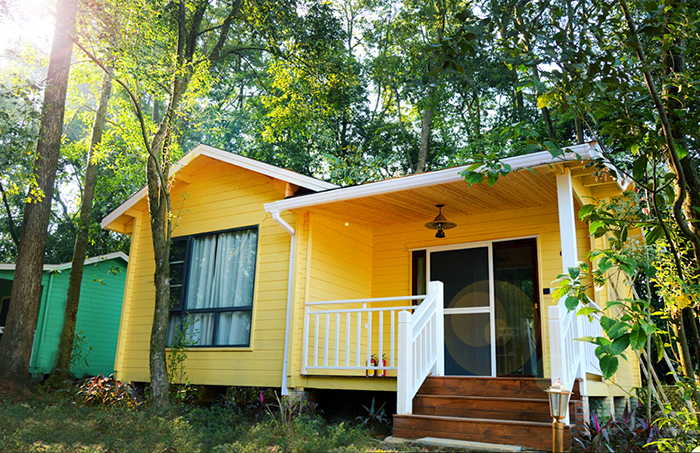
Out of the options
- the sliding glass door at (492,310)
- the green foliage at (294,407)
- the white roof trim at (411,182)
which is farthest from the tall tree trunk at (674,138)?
the green foliage at (294,407)

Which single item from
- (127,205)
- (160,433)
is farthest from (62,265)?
(160,433)

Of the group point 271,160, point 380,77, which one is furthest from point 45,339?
point 380,77

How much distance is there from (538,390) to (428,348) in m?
1.18

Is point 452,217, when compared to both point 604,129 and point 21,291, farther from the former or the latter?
point 21,291

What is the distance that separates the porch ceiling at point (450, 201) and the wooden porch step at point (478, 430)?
238 cm

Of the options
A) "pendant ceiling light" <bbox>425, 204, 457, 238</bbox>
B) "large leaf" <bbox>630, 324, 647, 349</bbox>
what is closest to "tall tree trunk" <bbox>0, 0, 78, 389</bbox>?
"pendant ceiling light" <bbox>425, 204, 457, 238</bbox>

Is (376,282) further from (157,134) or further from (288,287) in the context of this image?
(157,134)

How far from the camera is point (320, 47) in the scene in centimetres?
1270

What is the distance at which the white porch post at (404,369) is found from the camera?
205 inches

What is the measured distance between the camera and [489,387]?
5352mm

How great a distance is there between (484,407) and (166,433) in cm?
294

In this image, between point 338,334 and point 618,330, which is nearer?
point 618,330

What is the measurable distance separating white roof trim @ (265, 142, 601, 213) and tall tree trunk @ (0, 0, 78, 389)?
3659mm

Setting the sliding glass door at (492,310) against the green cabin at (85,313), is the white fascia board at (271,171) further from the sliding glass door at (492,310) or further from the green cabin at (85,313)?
the green cabin at (85,313)
